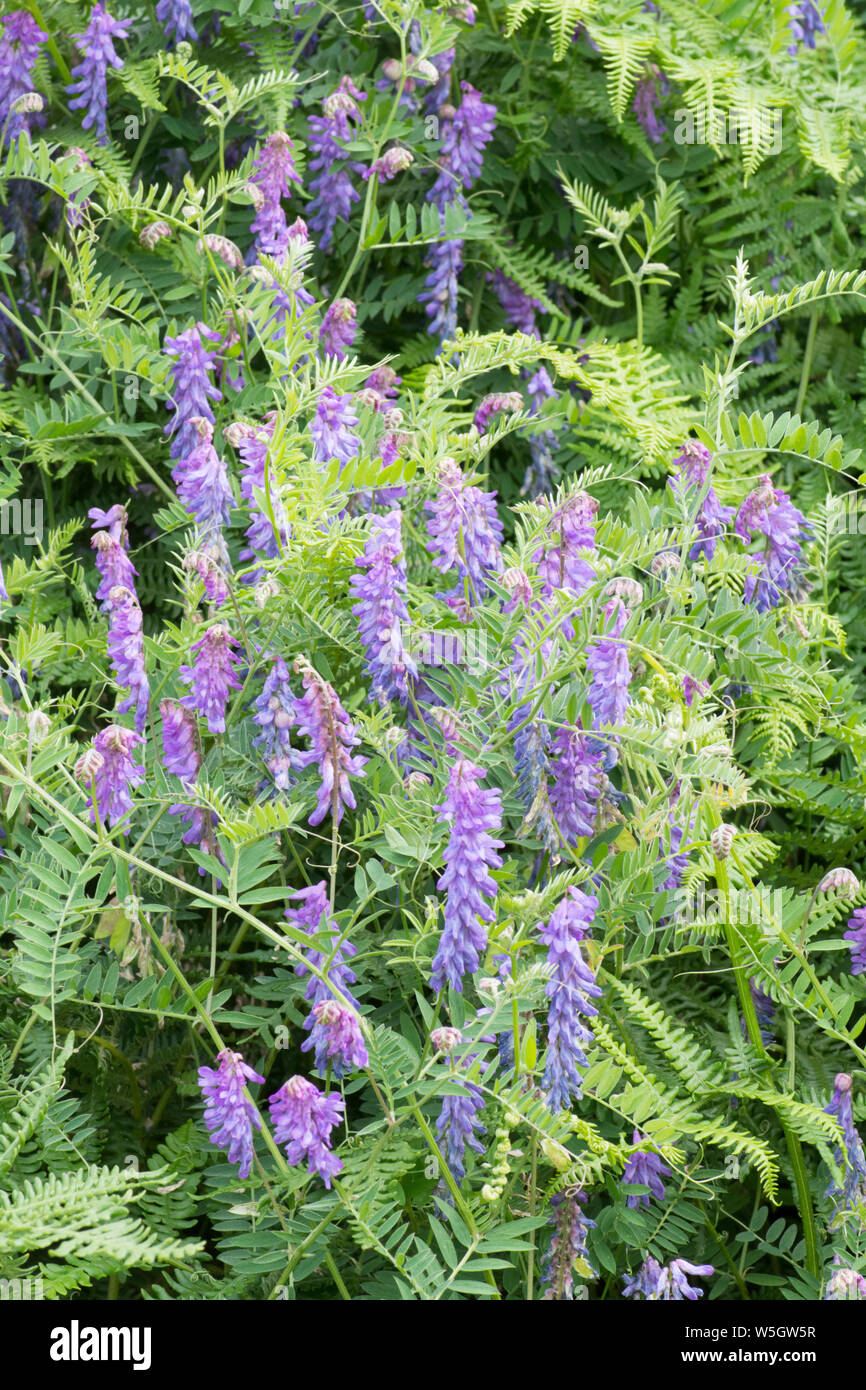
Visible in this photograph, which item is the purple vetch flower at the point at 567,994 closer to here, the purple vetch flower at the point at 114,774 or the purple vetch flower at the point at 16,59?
the purple vetch flower at the point at 114,774

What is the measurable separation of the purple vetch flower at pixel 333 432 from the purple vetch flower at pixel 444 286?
0.83 meters

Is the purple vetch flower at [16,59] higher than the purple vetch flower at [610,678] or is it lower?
higher

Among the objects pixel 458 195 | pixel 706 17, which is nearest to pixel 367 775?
pixel 458 195

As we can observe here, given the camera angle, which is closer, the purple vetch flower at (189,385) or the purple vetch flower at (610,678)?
the purple vetch flower at (610,678)

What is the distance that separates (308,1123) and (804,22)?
270 cm

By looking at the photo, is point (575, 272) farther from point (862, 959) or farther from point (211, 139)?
point (862, 959)

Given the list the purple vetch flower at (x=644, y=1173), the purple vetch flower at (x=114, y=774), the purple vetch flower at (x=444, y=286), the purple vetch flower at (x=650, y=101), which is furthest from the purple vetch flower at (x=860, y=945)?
the purple vetch flower at (x=650, y=101)

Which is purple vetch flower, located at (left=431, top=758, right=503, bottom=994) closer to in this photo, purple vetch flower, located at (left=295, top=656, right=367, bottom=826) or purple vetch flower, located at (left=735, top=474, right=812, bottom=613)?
purple vetch flower, located at (left=295, top=656, right=367, bottom=826)

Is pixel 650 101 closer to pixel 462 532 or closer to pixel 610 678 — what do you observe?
pixel 462 532

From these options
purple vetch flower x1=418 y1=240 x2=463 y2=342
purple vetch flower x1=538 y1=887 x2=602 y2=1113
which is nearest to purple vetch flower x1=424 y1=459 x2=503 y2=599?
purple vetch flower x1=538 y1=887 x2=602 y2=1113

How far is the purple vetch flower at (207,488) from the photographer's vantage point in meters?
1.93

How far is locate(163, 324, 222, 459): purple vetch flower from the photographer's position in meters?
2.14

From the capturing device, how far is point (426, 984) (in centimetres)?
193
